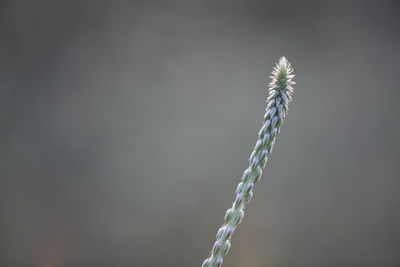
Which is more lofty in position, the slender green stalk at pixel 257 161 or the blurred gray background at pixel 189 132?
the blurred gray background at pixel 189 132

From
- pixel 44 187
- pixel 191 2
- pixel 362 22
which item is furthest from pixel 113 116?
pixel 362 22

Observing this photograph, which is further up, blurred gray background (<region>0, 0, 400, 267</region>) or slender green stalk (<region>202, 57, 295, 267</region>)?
blurred gray background (<region>0, 0, 400, 267</region>)

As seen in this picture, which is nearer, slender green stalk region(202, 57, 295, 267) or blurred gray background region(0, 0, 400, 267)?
slender green stalk region(202, 57, 295, 267)

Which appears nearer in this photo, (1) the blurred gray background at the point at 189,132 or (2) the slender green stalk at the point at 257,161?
(2) the slender green stalk at the point at 257,161

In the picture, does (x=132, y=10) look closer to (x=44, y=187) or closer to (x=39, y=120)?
(x=39, y=120)
